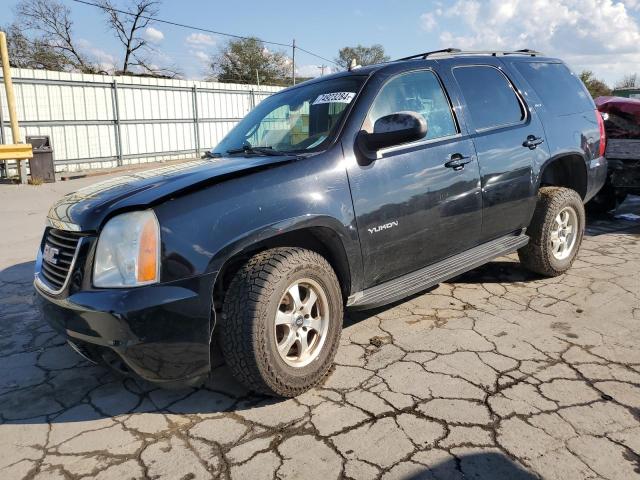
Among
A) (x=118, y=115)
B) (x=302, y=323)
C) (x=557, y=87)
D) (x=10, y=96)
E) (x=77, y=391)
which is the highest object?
(x=10, y=96)

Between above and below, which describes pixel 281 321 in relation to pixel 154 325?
below

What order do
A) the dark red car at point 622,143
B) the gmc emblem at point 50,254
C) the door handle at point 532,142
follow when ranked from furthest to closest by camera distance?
the dark red car at point 622,143 < the door handle at point 532,142 < the gmc emblem at point 50,254

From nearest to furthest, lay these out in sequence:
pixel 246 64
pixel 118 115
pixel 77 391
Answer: pixel 77 391
pixel 118 115
pixel 246 64

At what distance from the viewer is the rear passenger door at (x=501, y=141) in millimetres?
3893

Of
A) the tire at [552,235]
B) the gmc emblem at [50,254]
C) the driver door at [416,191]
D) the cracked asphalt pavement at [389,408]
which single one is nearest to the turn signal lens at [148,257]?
the gmc emblem at [50,254]

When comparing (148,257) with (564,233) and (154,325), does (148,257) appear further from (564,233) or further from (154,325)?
(564,233)

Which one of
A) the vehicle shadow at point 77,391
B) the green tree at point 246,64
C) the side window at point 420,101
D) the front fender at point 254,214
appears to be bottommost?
the vehicle shadow at point 77,391

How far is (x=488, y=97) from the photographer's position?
4113 millimetres

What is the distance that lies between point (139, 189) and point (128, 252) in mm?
440

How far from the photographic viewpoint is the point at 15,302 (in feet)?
15.0

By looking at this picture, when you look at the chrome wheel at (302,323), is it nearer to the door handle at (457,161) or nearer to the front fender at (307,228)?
the front fender at (307,228)

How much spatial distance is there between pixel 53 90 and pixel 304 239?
47.5ft

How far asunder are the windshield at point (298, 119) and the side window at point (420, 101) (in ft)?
0.63

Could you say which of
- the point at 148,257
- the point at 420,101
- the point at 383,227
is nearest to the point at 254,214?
the point at 148,257
